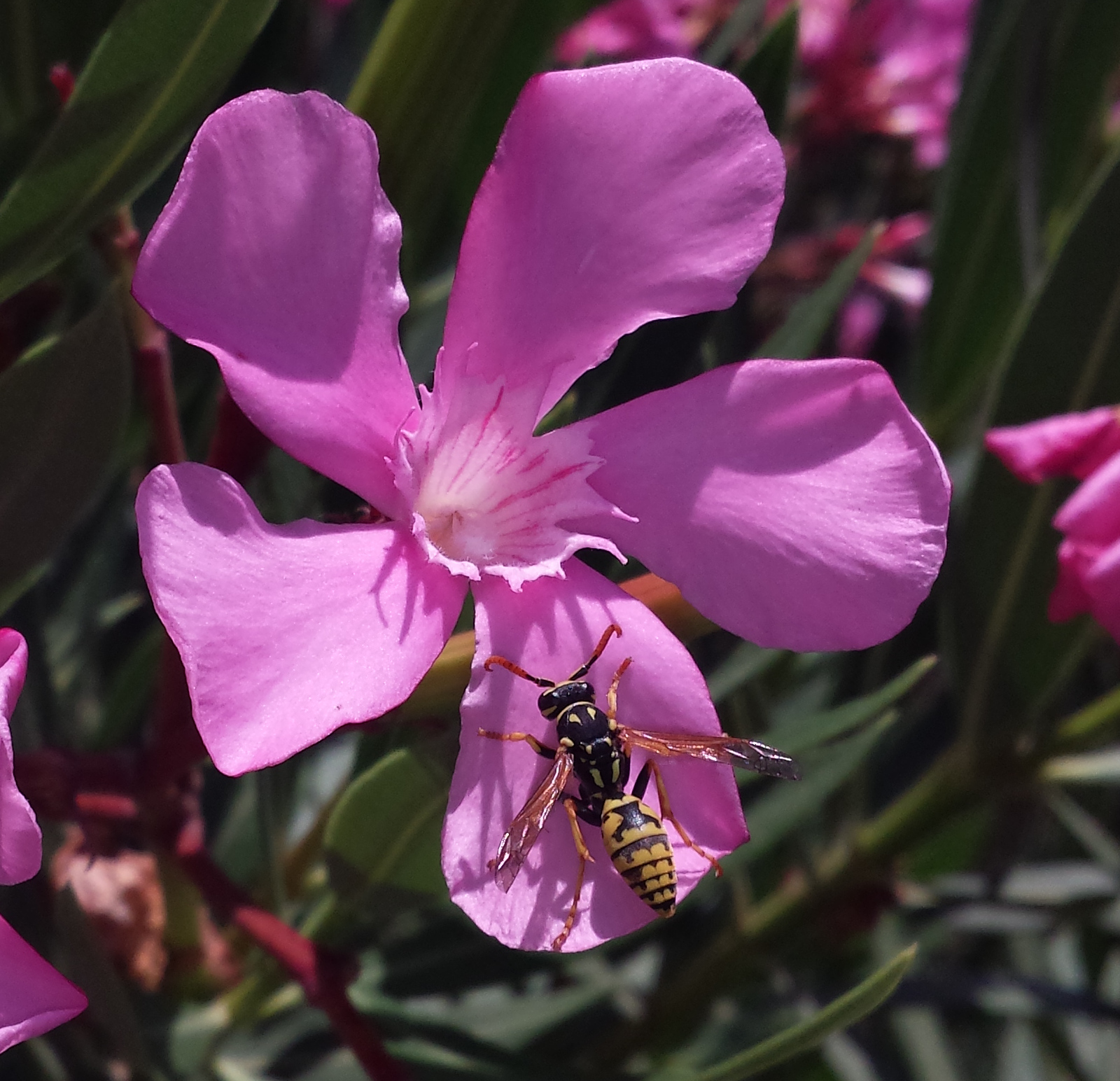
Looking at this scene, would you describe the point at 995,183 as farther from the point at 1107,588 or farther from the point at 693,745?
the point at 693,745

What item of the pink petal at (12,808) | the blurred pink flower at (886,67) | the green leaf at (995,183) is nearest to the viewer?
the pink petal at (12,808)

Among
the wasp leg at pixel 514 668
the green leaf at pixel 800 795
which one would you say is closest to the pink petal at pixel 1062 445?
the green leaf at pixel 800 795

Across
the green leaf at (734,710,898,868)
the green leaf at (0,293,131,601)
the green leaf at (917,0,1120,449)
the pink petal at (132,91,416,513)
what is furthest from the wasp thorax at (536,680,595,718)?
the green leaf at (917,0,1120,449)

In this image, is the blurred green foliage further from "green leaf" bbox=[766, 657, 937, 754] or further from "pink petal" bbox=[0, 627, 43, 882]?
"pink petal" bbox=[0, 627, 43, 882]

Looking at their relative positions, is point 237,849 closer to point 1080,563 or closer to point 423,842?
point 423,842

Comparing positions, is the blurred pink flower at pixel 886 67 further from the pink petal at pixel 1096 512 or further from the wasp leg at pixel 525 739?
the wasp leg at pixel 525 739

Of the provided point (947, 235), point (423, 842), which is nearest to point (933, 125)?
point (947, 235)
